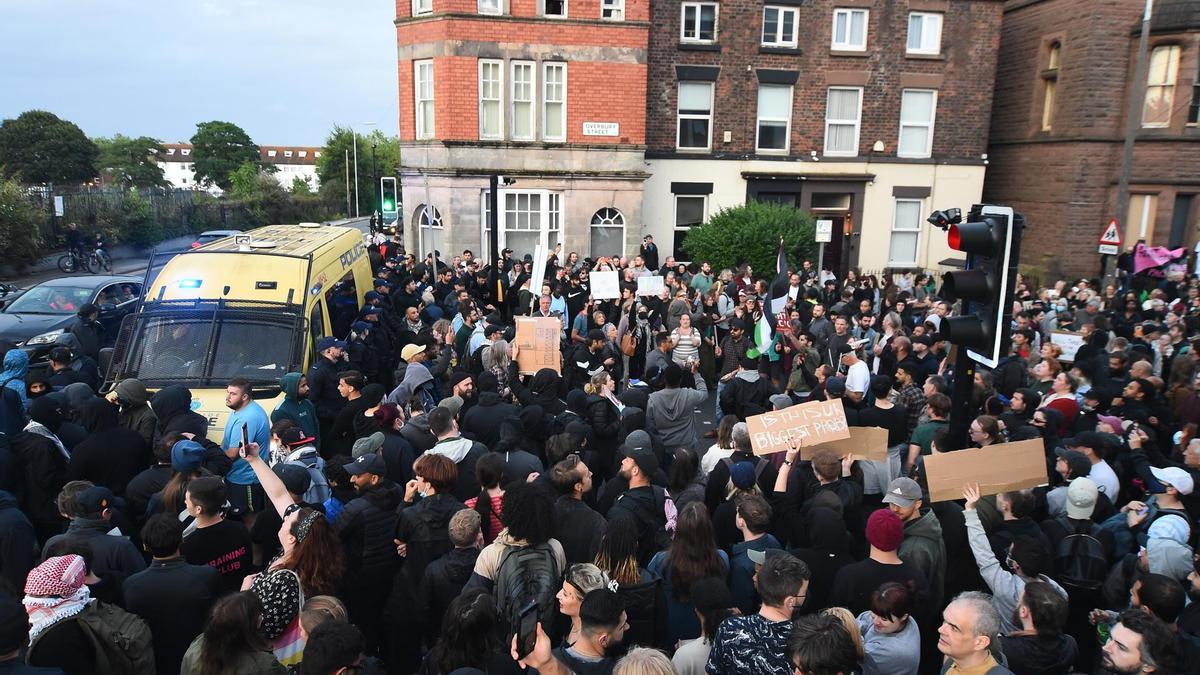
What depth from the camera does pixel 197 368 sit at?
874 cm

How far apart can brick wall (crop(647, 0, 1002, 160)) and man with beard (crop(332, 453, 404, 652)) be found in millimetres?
19368

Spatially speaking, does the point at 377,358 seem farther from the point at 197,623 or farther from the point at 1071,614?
the point at 1071,614

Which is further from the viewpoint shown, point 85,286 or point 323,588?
point 85,286

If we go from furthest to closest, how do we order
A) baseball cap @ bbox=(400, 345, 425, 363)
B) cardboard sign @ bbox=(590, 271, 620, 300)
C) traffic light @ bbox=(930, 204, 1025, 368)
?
cardboard sign @ bbox=(590, 271, 620, 300) → baseball cap @ bbox=(400, 345, 425, 363) → traffic light @ bbox=(930, 204, 1025, 368)

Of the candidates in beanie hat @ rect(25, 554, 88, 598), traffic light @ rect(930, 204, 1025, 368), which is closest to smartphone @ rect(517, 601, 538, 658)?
beanie hat @ rect(25, 554, 88, 598)

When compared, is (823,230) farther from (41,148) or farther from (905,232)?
(41,148)

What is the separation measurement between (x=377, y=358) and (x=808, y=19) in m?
18.2

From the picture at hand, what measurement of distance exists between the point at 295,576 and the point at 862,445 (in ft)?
13.7

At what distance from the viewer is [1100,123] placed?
22.1 meters

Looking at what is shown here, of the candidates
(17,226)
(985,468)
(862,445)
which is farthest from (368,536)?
(17,226)

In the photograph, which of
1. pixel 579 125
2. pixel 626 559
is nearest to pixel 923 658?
pixel 626 559

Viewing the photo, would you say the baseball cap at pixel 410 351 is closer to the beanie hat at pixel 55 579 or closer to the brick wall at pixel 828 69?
the beanie hat at pixel 55 579

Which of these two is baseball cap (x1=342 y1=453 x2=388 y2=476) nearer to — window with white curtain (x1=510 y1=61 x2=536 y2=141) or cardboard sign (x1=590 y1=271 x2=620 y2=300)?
cardboard sign (x1=590 y1=271 x2=620 y2=300)

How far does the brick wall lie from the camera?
22750mm
